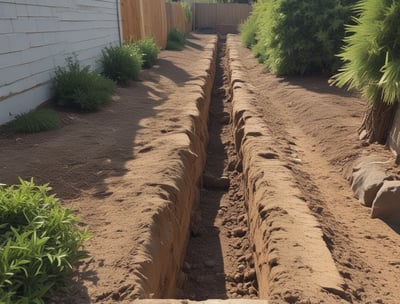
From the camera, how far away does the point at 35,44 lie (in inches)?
234

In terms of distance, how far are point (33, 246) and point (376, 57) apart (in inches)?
161

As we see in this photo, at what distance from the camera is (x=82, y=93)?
6.39 metres

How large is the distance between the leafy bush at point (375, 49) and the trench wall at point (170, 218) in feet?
7.03

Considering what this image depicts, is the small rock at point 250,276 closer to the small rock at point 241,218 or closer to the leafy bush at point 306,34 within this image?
the small rock at point 241,218

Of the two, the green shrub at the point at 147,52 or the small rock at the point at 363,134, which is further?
the green shrub at the point at 147,52

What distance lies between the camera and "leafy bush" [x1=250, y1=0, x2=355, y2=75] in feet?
29.2

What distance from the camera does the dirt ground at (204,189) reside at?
2.68 metres

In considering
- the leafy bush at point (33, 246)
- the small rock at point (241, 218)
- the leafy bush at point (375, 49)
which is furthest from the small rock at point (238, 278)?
the leafy bush at point (375, 49)

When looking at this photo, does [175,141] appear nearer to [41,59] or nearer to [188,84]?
[41,59]

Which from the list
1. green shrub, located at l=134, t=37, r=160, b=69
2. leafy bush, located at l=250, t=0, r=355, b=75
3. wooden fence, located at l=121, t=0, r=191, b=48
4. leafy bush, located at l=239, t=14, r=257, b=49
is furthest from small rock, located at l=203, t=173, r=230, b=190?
leafy bush, located at l=239, t=14, r=257, b=49

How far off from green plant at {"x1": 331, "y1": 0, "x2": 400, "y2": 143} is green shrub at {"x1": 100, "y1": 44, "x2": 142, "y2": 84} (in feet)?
16.3

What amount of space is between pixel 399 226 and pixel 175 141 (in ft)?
8.13

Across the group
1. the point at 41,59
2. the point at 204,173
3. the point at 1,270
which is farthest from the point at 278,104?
the point at 1,270

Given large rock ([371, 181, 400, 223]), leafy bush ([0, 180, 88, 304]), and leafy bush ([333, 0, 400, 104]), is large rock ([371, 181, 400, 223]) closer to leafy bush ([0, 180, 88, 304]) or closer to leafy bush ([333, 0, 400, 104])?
leafy bush ([333, 0, 400, 104])
